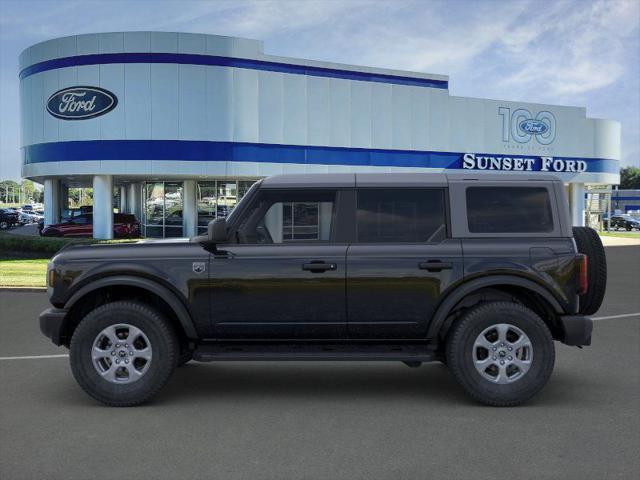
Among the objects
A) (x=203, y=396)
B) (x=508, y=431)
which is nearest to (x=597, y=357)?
(x=508, y=431)

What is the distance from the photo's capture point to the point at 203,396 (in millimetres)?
6129

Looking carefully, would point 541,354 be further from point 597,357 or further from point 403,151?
point 403,151

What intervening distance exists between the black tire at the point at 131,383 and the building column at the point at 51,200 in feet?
120

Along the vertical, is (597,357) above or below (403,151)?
below

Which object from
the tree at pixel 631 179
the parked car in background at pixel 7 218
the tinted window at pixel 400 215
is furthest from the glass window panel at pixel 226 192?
the tree at pixel 631 179

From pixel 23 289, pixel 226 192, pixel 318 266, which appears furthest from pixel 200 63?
pixel 318 266

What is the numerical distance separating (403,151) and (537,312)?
1362 inches

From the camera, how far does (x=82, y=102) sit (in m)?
35.2

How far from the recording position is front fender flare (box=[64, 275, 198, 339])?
5750 millimetres

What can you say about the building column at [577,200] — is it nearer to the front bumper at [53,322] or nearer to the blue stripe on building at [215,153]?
the blue stripe on building at [215,153]

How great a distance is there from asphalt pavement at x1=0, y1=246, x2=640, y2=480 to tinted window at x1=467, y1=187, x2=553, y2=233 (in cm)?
151

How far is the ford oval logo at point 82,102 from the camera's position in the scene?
34.9 meters

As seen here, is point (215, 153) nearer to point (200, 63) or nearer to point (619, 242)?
point (200, 63)

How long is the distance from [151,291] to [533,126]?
43.2m
